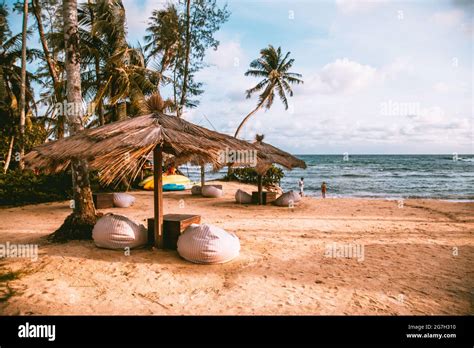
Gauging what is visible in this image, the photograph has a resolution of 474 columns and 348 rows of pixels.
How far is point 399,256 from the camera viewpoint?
6117 mm

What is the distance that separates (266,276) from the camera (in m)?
4.93

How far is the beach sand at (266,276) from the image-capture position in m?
3.88

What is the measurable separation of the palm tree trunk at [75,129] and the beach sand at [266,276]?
51 cm

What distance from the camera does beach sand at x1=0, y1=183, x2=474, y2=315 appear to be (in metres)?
3.88

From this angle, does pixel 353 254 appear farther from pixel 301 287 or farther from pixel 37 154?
pixel 37 154

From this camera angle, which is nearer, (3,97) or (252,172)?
(3,97)

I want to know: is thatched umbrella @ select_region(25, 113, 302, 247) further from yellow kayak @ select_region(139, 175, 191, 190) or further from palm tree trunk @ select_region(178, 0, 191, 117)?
palm tree trunk @ select_region(178, 0, 191, 117)

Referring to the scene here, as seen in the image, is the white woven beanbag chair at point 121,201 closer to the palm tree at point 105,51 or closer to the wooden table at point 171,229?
the palm tree at point 105,51

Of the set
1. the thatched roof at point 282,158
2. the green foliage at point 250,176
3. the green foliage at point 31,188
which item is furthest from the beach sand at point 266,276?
the green foliage at point 250,176

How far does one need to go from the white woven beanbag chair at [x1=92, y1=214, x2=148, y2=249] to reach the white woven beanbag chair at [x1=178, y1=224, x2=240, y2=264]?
1.14 meters

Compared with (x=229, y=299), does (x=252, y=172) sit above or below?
above
